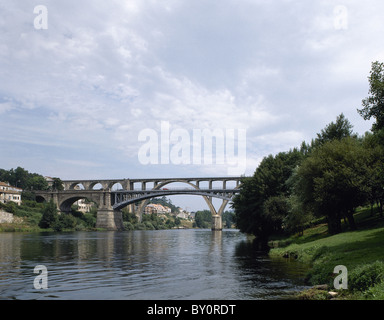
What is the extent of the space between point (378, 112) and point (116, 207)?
94412mm

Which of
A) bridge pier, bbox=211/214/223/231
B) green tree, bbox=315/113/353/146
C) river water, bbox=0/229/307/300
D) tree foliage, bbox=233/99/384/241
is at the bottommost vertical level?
bridge pier, bbox=211/214/223/231

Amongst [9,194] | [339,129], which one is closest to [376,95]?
[339,129]

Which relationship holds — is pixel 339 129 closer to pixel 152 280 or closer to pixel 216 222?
pixel 152 280

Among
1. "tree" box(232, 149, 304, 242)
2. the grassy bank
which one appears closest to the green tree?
"tree" box(232, 149, 304, 242)

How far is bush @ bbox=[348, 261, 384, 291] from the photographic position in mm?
11385

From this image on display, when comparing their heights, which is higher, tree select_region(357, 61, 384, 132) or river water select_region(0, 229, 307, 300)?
tree select_region(357, 61, 384, 132)

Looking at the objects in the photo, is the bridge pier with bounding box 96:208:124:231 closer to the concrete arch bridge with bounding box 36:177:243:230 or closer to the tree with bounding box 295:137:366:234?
the concrete arch bridge with bounding box 36:177:243:230

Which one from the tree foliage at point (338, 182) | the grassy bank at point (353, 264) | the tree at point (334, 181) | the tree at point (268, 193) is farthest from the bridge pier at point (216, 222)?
the grassy bank at point (353, 264)

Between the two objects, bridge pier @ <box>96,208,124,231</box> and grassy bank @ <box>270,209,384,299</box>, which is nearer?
grassy bank @ <box>270,209,384,299</box>

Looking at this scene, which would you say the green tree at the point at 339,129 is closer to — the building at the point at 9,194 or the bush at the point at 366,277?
the bush at the point at 366,277

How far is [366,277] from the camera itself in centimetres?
1184
